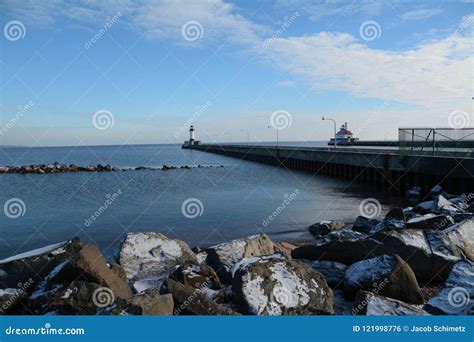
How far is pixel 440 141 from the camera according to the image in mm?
24062

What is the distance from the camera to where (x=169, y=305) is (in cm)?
588

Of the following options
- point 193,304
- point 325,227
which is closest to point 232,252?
point 193,304

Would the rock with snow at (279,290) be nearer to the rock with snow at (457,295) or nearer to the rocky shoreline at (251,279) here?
the rocky shoreline at (251,279)

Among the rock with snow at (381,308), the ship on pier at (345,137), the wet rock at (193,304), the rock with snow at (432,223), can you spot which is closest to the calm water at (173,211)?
the rock with snow at (432,223)

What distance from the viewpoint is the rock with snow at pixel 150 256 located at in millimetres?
9094

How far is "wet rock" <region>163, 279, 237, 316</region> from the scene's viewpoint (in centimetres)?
607

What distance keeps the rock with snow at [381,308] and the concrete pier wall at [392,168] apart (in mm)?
17214

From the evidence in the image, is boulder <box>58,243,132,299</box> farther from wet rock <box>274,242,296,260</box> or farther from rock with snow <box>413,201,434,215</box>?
rock with snow <box>413,201,434,215</box>

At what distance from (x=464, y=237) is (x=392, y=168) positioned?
832 inches

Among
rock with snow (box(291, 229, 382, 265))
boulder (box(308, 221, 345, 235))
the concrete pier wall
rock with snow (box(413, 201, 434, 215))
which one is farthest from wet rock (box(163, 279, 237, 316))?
the concrete pier wall

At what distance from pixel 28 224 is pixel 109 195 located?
37.9 ft

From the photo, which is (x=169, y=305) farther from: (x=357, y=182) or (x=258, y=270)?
(x=357, y=182)

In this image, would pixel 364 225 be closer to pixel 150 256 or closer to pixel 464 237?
pixel 464 237

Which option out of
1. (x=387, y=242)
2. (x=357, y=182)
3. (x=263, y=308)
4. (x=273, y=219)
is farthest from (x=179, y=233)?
(x=357, y=182)
